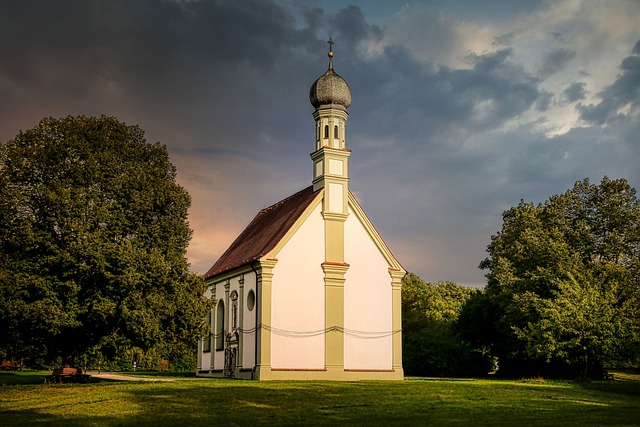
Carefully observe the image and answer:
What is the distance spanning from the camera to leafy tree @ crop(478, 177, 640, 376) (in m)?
43.4

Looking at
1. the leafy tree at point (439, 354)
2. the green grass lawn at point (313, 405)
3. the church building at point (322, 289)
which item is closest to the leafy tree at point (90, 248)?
the green grass lawn at point (313, 405)

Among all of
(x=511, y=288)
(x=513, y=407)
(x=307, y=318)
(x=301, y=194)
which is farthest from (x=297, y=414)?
(x=511, y=288)

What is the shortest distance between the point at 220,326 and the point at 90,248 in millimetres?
15425

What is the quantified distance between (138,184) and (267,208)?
64.9ft

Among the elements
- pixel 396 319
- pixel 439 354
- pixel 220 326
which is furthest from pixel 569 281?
pixel 220 326

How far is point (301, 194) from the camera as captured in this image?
161 ft

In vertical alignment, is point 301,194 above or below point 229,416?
above

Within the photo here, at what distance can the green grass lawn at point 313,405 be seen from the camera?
2233 centimetres

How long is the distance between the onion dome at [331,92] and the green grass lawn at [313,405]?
18886 millimetres

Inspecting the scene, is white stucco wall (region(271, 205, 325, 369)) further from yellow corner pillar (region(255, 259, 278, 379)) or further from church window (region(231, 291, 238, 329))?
church window (region(231, 291, 238, 329))

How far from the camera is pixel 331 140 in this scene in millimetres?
45438

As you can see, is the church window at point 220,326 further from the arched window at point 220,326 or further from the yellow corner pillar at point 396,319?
the yellow corner pillar at point 396,319

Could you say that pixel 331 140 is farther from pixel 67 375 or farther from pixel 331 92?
pixel 67 375

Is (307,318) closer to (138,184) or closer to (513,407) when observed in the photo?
(138,184)
